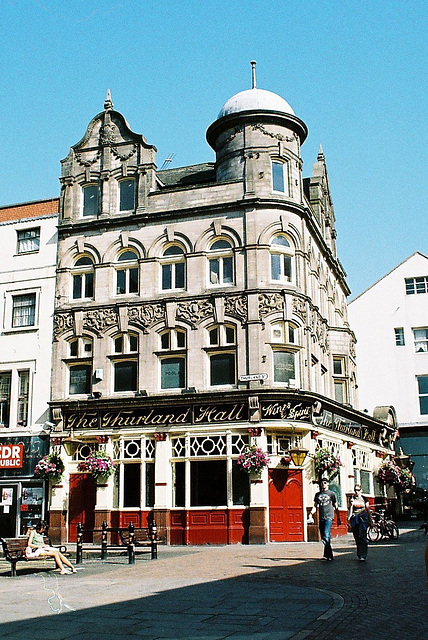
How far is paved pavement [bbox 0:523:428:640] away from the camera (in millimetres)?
10227

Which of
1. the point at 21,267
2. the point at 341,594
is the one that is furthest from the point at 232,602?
the point at 21,267

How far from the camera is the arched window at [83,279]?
104 ft

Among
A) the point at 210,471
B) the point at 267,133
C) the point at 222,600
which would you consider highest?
the point at 267,133

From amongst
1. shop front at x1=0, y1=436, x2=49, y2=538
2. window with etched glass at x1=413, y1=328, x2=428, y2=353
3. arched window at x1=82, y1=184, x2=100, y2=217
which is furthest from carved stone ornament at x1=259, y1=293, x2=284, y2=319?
window with etched glass at x1=413, y1=328, x2=428, y2=353

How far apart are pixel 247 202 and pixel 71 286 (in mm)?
8447

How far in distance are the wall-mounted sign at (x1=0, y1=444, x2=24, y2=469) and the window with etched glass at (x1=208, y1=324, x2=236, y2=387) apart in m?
8.75

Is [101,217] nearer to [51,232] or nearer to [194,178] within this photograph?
[51,232]

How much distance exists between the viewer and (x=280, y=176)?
3089cm

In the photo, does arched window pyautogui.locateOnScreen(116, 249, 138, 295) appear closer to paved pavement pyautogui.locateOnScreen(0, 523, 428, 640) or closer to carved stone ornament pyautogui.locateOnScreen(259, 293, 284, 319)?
carved stone ornament pyautogui.locateOnScreen(259, 293, 284, 319)

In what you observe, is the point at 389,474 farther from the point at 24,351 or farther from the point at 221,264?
the point at 24,351

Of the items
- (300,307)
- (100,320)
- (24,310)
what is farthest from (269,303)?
(24,310)

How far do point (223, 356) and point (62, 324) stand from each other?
24.0 ft

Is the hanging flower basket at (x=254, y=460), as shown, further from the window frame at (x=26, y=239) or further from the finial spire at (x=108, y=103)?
the finial spire at (x=108, y=103)

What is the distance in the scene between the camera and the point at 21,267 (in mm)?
33156
